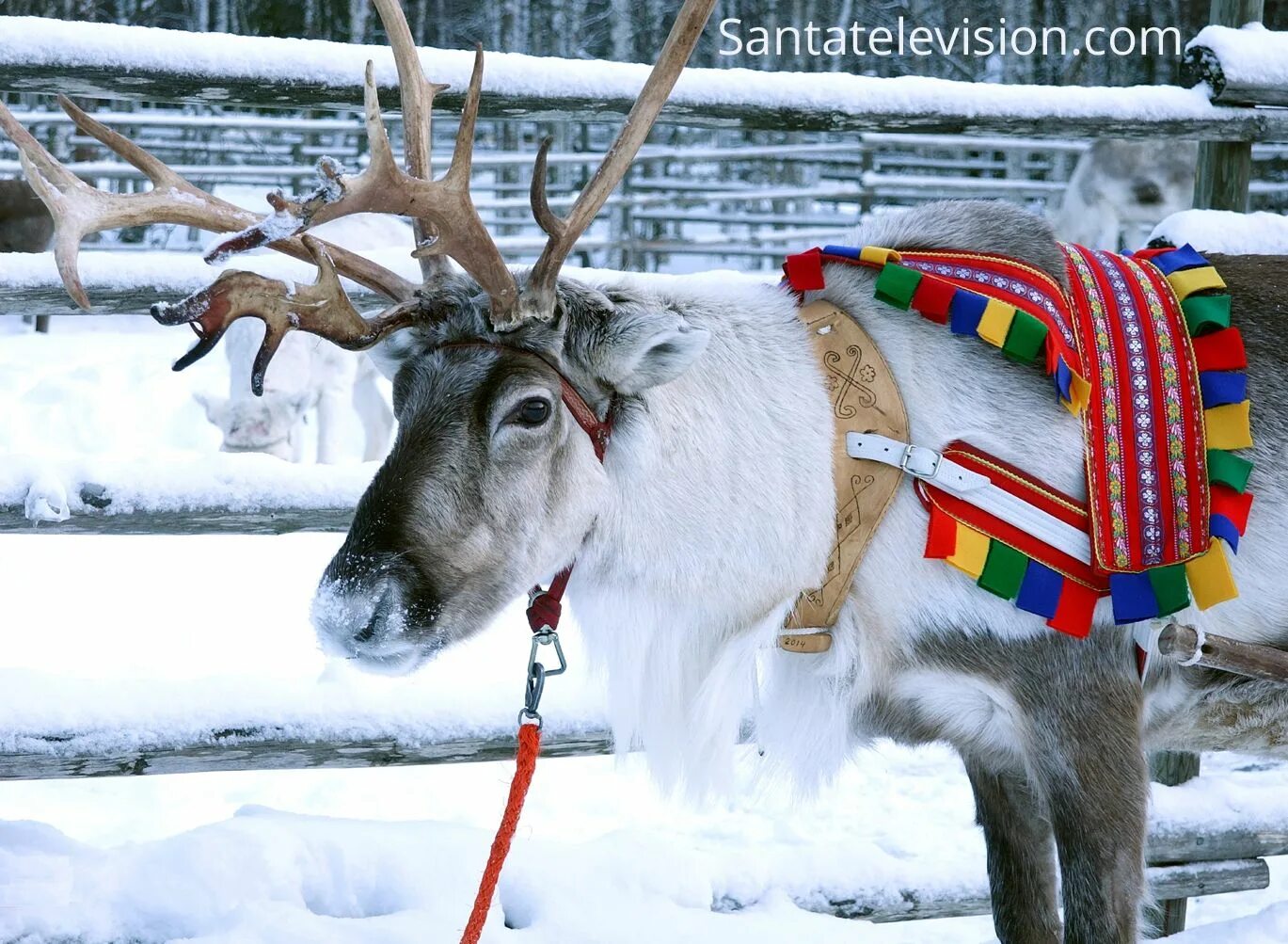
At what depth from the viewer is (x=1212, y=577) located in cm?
187

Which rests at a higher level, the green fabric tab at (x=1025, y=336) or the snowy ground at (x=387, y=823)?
the green fabric tab at (x=1025, y=336)

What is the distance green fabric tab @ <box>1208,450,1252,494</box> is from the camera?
1.85 meters

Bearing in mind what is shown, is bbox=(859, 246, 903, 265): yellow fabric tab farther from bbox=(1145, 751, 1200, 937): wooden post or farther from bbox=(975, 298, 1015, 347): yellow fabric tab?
bbox=(1145, 751, 1200, 937): wooden post

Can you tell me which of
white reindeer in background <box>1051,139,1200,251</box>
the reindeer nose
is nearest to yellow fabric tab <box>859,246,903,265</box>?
white reindeer in background <box>1051,139,1200,251</box>

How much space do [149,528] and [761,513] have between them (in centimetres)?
138

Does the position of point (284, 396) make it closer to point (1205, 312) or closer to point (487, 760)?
point (487, 760)

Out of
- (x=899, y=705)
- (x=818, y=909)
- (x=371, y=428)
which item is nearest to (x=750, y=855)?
(x=818, y=909)

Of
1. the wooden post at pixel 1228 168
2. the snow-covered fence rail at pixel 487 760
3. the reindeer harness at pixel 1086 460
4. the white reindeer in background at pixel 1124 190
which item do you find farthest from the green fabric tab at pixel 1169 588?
the white reindeer in background at pixel 1124 190

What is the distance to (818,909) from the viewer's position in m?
2.65

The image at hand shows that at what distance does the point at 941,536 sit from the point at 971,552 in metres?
0.05

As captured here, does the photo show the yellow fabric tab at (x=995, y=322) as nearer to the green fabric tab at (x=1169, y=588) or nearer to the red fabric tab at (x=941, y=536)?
the red fabric tab at (x=941, y=536)

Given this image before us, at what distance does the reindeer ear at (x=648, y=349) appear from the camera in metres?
1.79

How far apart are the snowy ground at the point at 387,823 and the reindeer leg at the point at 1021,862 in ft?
0.80

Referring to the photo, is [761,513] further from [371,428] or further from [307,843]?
[371,428]
